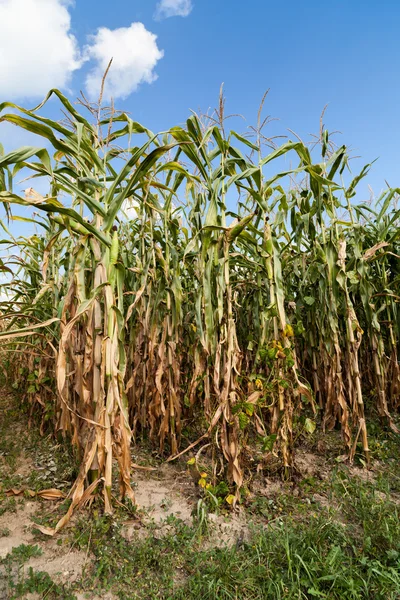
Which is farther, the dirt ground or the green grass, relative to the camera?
the dirt ground

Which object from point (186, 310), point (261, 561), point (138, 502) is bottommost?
point (261, 561)

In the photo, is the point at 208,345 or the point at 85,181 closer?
the point at 85,181

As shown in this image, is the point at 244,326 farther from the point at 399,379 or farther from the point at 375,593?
the point at 375,593

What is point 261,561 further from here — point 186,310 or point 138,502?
point 186,310

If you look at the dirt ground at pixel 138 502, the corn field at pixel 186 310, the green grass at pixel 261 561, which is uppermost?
the corn field at pixel 186 310

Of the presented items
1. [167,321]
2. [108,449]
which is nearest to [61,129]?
[167,321]

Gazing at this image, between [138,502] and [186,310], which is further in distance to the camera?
[186,310]

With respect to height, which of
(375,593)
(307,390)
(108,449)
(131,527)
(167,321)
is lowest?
(375,593)

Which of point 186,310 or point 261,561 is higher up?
point 186,310

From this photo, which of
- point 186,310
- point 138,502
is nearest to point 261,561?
point 138,502

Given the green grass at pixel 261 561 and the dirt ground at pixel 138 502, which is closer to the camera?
the green grass at pixel 261 561

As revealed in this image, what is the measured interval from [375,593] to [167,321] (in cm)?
186

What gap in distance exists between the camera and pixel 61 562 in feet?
5.97

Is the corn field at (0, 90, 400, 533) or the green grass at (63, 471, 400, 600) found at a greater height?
the corn field at (0, 90, 400, 533)
